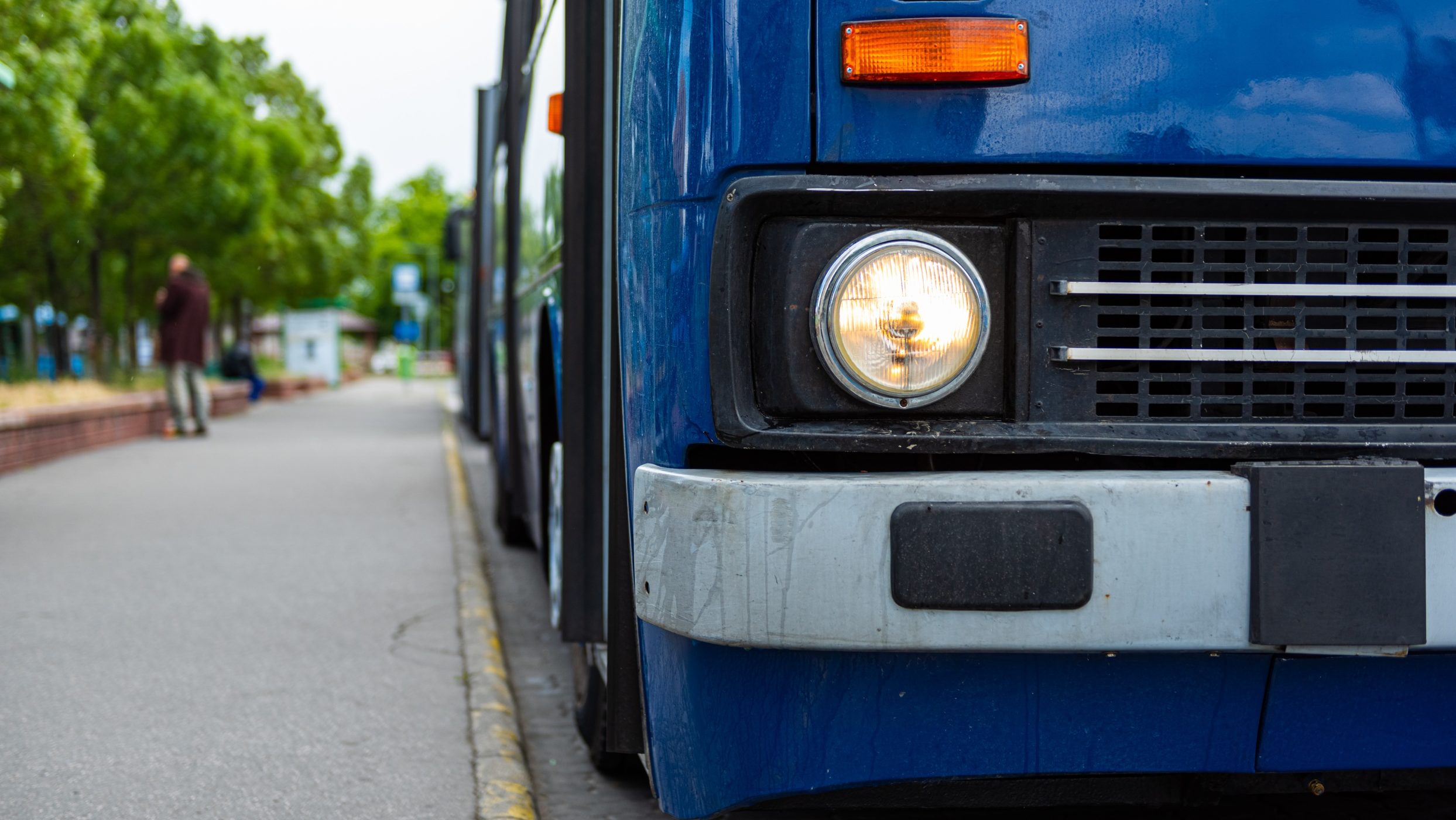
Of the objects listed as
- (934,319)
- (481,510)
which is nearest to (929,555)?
(934,319)

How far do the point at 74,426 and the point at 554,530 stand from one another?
10322 mm

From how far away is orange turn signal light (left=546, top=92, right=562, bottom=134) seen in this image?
3565 mm

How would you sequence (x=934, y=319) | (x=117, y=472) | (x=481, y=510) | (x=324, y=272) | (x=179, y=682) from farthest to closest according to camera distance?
(x=324, y=272)
(x=117, y=472)
(x=481, y=510)
(x=179, y=682)
(x=934, y=319)

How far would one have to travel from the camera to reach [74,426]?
13148mm

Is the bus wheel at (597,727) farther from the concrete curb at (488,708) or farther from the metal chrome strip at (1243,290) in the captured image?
the metal chrome strip at (1243,290)

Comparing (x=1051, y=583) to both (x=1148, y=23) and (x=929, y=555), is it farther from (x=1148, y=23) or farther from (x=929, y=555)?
(x=1148, y=23)

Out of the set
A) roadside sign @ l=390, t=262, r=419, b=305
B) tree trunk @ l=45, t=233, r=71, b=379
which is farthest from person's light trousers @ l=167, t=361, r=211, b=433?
roadside sign @ l=390, t=262, r=419, b=305

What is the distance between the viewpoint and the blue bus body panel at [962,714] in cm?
224

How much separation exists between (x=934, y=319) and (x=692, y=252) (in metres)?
0.39

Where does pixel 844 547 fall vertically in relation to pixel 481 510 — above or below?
above

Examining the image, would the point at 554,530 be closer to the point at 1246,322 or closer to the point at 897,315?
the point at 897,315

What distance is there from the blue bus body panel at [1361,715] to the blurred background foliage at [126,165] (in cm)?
1127

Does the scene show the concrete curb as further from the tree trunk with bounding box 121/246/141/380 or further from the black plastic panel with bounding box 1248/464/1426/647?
the tree trunk with bounding box 121/246/141/380

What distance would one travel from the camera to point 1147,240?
2234mm
